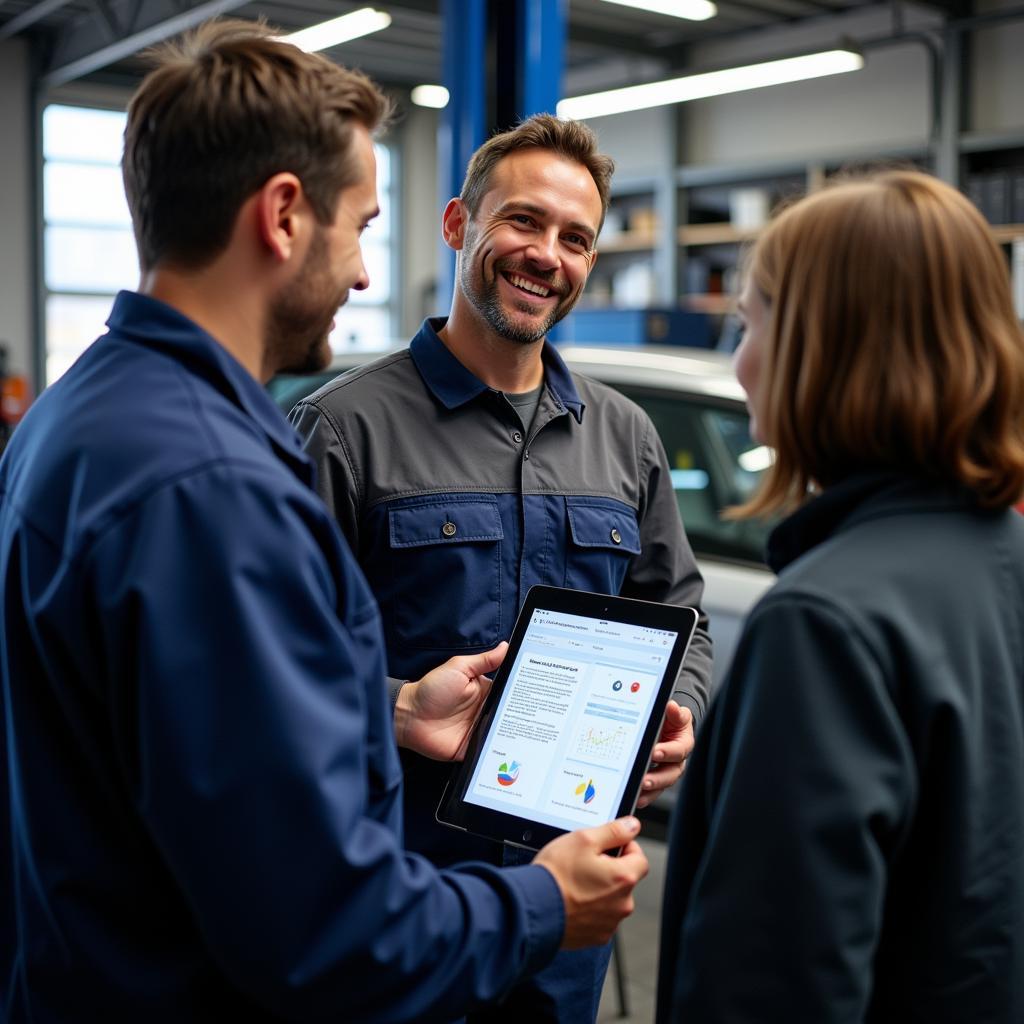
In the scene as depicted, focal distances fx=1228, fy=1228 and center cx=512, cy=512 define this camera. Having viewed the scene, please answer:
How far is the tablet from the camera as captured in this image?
1472mm

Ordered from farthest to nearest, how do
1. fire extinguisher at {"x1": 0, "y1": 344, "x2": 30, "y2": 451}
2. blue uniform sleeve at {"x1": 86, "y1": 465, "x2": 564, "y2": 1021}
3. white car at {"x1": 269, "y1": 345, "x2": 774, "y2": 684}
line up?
fire extinguisher at {"x1": 0, "y1": 344, "x2": 30, "y2": 451}, white car at {"x1": 269, "y1": 345, "x2": 774, "y2": 684}, blue uniform sleeve at {"x1": 86, "y1": 465, "x2": 564, "y2": 1021}

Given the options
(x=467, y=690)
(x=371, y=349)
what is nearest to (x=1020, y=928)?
(x=467, y=690)

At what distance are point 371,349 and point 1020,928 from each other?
358 cm

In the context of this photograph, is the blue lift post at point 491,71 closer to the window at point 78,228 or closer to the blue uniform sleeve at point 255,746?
the blue uniform sleeve at point 255,746

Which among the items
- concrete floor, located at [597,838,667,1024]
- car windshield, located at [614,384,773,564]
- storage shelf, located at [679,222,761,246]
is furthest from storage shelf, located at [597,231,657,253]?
concrete floor, located at [597,838,667,1024]

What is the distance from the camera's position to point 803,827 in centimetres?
101

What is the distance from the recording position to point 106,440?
3.25ft

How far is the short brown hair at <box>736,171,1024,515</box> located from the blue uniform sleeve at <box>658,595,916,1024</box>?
177 mm

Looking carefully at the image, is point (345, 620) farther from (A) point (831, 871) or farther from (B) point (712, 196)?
(B) point (712, 196)

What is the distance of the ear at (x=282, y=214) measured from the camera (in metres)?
1.08

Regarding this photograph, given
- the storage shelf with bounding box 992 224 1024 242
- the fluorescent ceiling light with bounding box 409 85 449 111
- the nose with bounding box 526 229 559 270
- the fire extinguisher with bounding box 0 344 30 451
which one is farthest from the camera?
the fluorescent ceiling light with bounding box 409 85 449 111

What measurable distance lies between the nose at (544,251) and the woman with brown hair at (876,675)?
0.74 m

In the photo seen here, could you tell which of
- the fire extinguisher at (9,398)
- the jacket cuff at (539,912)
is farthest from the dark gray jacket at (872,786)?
the fire extinguisher at (9,398)

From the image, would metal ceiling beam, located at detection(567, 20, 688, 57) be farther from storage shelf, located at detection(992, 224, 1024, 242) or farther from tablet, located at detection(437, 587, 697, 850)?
tablet, located at detection(437, 587, 697, 850)
